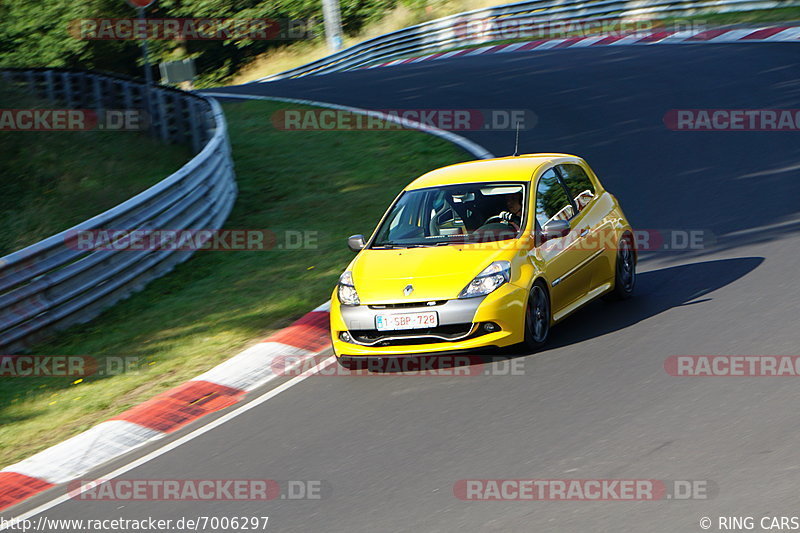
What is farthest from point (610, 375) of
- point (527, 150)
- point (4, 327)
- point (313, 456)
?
point (527, 150)

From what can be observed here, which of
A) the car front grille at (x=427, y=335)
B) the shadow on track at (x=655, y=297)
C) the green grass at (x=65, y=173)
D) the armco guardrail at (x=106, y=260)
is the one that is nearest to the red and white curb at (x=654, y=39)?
the armco guardrail at (x=106, y=260)

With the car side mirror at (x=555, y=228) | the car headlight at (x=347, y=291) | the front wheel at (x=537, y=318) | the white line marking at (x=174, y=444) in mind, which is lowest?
the white line marking at (x=174, y=444)

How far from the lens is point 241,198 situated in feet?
54.6

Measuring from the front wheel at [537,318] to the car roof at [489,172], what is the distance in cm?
123

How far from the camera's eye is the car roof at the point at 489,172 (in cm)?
964

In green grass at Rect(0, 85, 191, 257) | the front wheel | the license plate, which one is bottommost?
green grass at Rect(0, 85, 191, 257)

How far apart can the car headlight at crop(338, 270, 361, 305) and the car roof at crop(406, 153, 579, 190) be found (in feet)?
4.34

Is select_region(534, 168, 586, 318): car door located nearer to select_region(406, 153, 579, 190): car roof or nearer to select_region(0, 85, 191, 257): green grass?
select_region(406, 153, 579, 190): car roof

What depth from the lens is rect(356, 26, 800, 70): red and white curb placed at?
23.8m

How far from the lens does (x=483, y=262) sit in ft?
28.3

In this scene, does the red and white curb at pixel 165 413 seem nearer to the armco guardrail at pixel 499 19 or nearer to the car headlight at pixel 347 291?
the car headlight at pixel 347 291

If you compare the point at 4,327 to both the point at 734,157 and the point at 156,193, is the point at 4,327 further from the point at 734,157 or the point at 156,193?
the point at 734,157

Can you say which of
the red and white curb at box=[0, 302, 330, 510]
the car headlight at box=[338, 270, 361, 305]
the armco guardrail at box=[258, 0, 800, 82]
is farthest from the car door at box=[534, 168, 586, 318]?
the armco guardrail at box=[258, 0, 800, 82]

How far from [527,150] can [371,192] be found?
2.83 m
